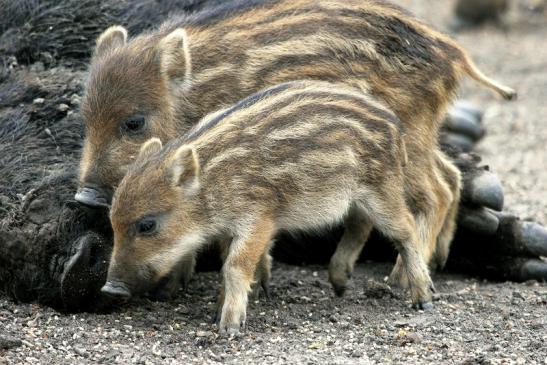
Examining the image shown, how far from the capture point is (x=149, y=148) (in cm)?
479

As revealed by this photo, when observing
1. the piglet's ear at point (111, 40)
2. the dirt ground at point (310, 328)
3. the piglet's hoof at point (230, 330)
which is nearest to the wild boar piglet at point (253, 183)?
the piglet's hoof at point (230, 330)

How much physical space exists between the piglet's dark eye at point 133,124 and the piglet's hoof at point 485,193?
1.64m

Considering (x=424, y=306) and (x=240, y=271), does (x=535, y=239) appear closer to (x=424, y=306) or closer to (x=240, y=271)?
(x=424, y=306)

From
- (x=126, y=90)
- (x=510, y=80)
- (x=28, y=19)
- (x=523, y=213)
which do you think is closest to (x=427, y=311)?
(x=126, y=90)

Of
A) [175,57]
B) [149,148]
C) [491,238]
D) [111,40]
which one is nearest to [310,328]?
[149,148]

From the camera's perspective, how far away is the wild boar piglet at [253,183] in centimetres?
464

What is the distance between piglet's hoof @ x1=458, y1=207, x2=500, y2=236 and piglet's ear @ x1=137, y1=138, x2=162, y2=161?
5.50 feet

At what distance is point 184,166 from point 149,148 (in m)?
0.21

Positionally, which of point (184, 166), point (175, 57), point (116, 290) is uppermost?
point (175, 57)

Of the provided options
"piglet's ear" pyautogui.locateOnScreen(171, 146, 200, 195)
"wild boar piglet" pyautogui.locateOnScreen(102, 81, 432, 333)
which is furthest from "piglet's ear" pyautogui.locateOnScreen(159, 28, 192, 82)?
"piglet's ear" pyautogui.locateOnScreen(171, 146, 200, 195)

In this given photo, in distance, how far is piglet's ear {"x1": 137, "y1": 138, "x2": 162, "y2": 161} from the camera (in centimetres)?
476

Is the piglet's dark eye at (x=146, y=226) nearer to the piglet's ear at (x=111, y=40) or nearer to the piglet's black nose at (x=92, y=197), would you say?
the piglet's black nose at (x=92, y=197)

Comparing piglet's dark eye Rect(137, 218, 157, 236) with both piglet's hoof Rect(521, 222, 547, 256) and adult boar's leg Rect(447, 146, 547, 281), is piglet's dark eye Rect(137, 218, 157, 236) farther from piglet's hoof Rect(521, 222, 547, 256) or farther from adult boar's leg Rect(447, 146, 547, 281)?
piglet's hoof Rect(521, 222, 547, 256)

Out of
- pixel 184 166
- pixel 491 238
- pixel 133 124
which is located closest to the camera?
pixel 184 166
